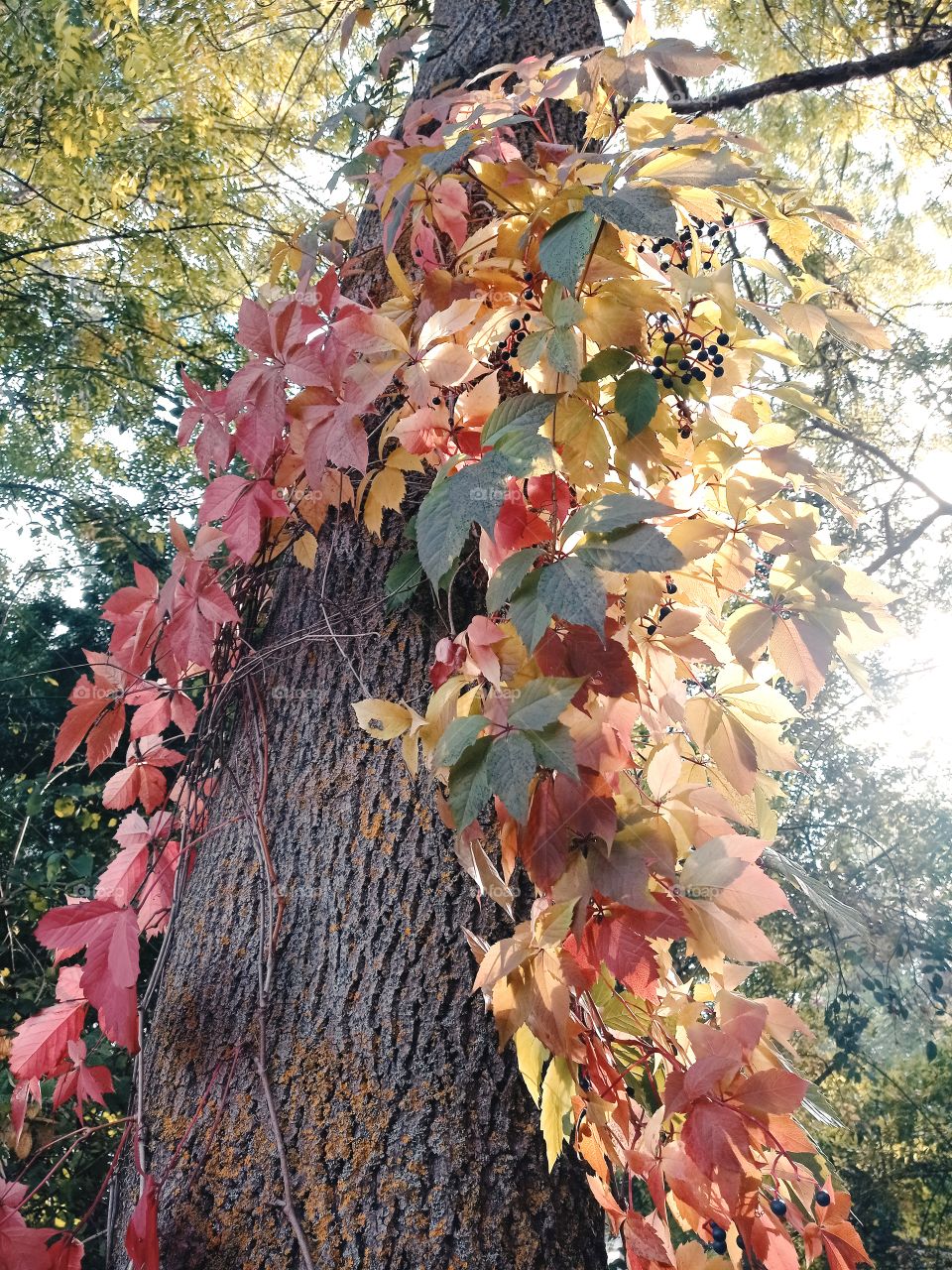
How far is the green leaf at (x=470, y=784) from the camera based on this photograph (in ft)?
1.88

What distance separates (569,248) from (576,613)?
0.25 metres

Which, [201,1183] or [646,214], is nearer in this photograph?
[646,214]

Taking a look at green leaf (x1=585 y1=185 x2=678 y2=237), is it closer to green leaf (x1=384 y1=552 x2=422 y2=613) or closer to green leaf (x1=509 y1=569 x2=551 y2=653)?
green leaf (x1=509 y1=569 x2=551 y2=653)

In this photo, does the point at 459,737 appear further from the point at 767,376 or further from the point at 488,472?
the point at 767,376

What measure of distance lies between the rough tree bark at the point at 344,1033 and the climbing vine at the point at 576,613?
0.02 metres

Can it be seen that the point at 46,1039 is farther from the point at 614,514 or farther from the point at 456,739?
the point at 614,514

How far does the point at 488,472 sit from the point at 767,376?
41 cm

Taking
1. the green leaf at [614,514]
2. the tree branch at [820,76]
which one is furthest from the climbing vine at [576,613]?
the tree branch at [820,76]

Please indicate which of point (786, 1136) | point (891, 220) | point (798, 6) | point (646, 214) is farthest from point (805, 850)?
point (646, 214)

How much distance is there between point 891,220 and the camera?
11.7 ft

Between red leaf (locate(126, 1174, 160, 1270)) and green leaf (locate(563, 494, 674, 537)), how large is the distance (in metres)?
0.59

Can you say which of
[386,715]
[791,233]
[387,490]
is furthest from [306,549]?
[791,233]

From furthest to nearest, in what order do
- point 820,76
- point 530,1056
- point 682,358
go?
1. point 820,76
2. point 682,358
3. point 530,1056

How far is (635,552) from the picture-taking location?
1.84 ft
